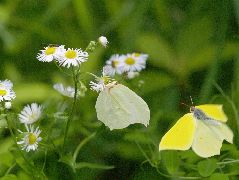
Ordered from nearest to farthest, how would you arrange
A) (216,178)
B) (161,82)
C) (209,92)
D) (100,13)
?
1. (216,178)
2. (209,92)
3. (161,82)
4. (100,13)

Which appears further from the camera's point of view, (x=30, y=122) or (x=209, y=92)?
(x=209, y=92)

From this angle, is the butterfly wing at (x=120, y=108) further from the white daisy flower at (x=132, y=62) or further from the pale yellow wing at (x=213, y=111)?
the white daisy flower at (x=132, y=62)

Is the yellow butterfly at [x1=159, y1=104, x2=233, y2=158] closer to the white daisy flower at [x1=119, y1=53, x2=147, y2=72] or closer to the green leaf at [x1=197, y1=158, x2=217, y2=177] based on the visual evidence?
the green leaf at [x1=197, y1=158, x2=217, y2=177]

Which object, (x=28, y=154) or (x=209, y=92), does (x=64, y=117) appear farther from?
(x=209, y=92)

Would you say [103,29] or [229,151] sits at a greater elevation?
[103,29]

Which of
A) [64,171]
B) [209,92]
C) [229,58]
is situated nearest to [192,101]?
[209,92]

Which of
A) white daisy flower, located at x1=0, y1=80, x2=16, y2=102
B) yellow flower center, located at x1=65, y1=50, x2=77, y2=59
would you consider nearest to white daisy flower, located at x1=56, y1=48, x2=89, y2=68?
yellow flower center, located at x1=65, y1=50, x2=77, y2=59
